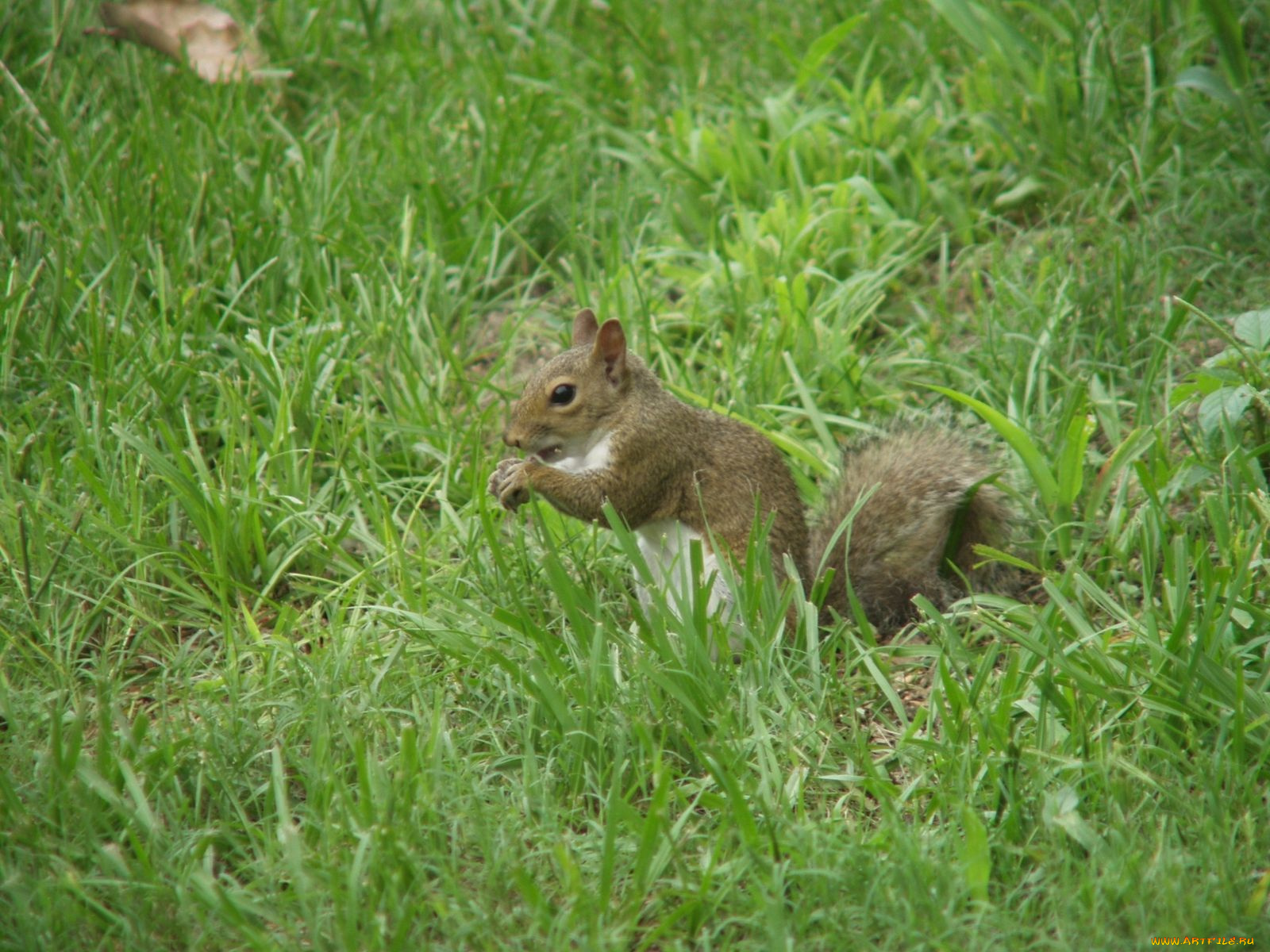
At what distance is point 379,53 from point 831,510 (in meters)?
2.90

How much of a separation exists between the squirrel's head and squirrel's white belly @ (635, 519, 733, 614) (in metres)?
0.25

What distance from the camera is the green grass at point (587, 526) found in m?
1.83

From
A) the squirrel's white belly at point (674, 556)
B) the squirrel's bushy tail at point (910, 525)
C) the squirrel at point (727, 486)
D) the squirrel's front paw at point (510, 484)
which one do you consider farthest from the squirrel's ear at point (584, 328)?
the squirrel's bushy tail at point (910, 525)

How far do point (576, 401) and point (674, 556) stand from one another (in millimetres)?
469

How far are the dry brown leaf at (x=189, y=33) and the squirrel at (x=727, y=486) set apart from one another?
2214mm

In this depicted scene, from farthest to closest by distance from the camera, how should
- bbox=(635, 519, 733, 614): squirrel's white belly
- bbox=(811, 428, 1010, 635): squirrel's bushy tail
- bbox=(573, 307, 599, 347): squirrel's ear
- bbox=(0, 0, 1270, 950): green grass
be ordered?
bbox=(573, 307, 599, 347): squirrel's ear → bbox=(811, 428, 1010, 635): squirrel's bushy tail → bbox=(635, 519, 733, 614): squirrel's white belly → bbox=(0, 0, 1270, 950): green grass

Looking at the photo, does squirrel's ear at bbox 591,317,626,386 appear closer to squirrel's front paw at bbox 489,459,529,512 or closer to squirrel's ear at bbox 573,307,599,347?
squirrel's ear at bbox 573,307,599,347

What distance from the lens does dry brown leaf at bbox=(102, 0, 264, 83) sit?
162 inches

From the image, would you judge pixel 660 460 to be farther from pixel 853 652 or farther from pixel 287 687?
pixel 287 687

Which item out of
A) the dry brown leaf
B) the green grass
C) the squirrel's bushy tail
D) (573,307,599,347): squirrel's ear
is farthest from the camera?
the dry brown leaf

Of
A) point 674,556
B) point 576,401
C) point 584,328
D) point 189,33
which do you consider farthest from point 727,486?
point 189,33

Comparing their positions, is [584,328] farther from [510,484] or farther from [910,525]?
[910,525]

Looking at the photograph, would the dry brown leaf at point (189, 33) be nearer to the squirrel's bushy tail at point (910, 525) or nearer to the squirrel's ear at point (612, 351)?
the squirrel's ear at point (612, 351)

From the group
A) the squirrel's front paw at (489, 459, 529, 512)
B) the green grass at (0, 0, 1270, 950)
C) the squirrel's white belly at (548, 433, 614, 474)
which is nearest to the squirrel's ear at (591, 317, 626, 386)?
the squirrel's white belly at (548, 433, 614, 474)
